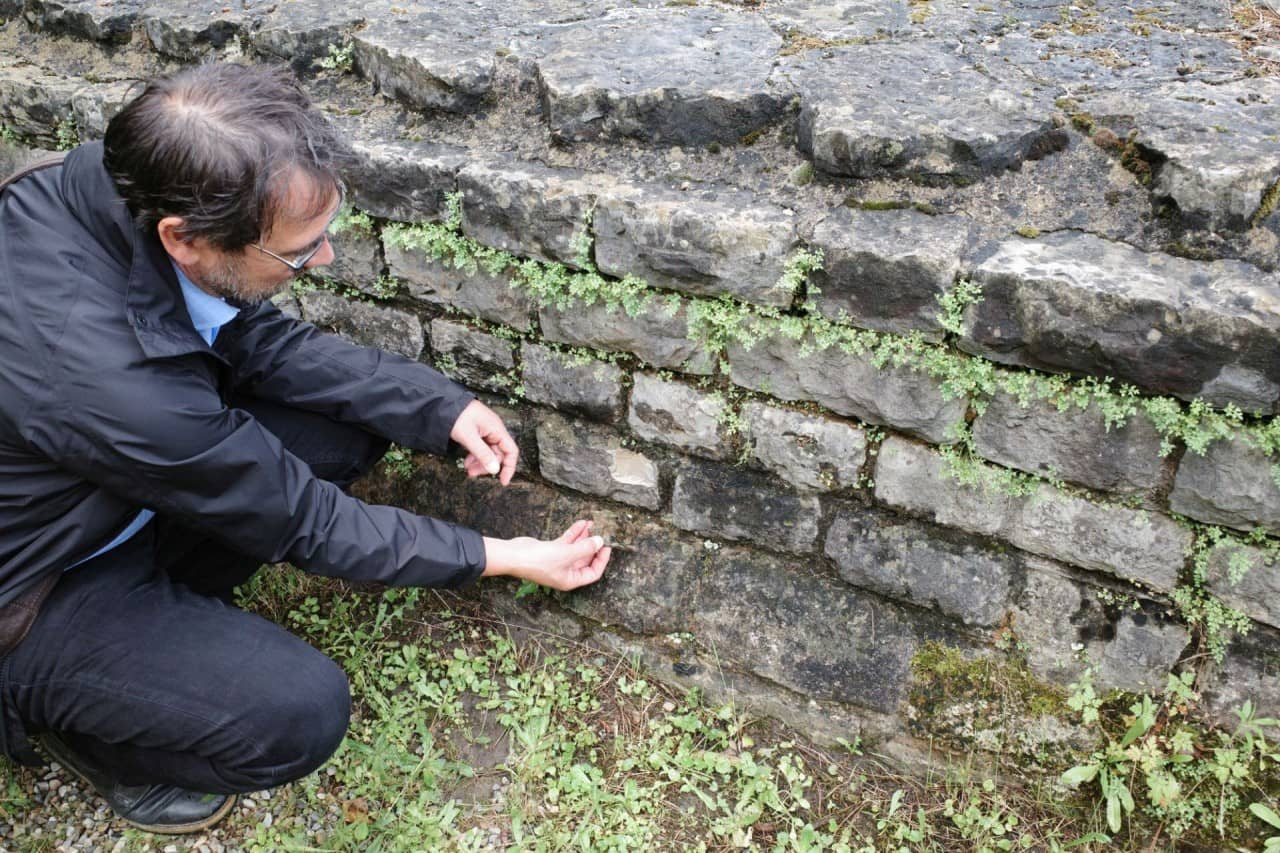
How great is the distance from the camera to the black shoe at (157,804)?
8.07ft

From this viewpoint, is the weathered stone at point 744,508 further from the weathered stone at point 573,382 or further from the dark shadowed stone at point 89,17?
the dark shadowed stone at point 89,17

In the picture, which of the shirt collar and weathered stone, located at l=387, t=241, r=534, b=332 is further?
weathered stone, located at l=387, t=241, r=534, b=332

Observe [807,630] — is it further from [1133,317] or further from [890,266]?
[1133,317]

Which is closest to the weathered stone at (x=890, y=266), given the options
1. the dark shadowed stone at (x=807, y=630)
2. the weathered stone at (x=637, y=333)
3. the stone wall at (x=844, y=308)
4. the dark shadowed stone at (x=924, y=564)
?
the stone wall at (x=844, y=308)

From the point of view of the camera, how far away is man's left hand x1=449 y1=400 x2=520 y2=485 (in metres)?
2.63

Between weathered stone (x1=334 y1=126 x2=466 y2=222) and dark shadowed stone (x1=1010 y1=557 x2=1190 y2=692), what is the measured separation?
175 cm

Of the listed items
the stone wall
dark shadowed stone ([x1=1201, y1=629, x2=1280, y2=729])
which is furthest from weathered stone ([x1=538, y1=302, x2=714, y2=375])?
dark shadowed stone ([x1=1201, y1=629, x2=1280, y2=729])

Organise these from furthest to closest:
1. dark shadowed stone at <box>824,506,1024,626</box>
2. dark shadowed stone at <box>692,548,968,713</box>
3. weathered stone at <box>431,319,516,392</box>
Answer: weathered stone at <box>431,319,516,392</box>, dark shadowed stone at <box>692,548,968,713</box>, dark shadowed stone at <box>824,506,1024,626</box>

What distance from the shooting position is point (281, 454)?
2139 millimetres

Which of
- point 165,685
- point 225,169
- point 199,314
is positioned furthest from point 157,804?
point 225,169

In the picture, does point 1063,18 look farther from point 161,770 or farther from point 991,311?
point 161,770

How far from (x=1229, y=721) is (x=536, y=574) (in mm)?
1651

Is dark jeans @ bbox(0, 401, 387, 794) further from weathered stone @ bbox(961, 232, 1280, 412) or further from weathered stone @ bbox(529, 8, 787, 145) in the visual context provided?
weathered stone @ bbox(961, 232, 1280, 412)

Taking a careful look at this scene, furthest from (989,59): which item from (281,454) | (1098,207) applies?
(281,454)
